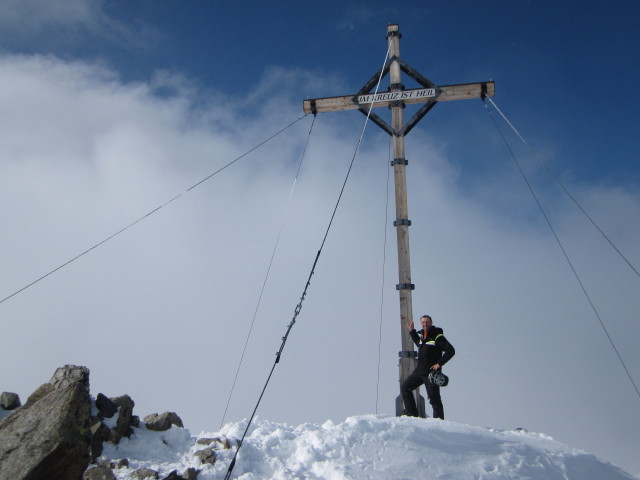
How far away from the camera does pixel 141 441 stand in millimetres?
5887

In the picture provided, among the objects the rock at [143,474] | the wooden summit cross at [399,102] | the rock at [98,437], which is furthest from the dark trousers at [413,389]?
the rock at [98,437]

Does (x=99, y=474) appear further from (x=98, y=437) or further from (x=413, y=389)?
(x=413, y=389)

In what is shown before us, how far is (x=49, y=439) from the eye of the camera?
4.24m

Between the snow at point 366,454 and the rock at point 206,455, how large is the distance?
0.19ft

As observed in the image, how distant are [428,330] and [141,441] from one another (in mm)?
4906

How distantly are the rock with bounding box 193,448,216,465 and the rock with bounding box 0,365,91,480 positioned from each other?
1.33m

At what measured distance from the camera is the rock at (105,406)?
5.87 meters

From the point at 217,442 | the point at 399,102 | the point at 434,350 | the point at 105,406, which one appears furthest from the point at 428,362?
the point at 399,102

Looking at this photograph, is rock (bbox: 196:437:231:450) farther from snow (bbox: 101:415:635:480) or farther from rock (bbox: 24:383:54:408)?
rock (bbox: 24:383:54:408)

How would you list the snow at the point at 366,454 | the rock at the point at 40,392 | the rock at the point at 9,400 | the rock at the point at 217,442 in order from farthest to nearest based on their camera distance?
the rock at the point at 9,400
the rock at the point at 217,442
the rock at the point at 40,392
the snow at the point at 366,454

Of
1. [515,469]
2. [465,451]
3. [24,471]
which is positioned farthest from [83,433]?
[515,469]

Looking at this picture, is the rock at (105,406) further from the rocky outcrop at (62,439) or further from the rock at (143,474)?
the rock at (143,474)

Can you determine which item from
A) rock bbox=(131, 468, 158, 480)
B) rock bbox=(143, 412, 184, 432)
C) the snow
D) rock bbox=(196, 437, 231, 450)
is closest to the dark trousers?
the snow

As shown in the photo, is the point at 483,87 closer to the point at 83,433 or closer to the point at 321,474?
the point at 321,474
